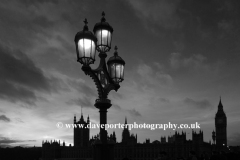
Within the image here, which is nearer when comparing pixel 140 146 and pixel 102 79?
pixel 102 79

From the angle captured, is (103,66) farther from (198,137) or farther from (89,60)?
(198,137)

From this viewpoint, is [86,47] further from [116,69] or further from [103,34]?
[116,69]

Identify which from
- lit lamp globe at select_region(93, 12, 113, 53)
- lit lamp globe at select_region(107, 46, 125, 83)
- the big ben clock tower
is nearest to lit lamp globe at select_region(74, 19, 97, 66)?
lit lamp globe at select_region(93, 12, 113, 53)

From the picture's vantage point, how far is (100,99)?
681 cm

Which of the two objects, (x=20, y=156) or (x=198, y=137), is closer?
(x=198, y=137)

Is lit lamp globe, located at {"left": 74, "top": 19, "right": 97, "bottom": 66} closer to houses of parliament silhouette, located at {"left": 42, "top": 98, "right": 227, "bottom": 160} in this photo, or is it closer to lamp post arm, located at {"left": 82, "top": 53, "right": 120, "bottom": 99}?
lamp post arm, located at {"left": 82, "top": 53, "right": 120, "bottom": 99}

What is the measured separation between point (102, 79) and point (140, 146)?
97.9m

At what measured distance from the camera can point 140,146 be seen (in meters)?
102

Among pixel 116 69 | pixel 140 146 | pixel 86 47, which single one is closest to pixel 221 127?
pixel 140 146

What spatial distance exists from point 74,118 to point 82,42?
119 m

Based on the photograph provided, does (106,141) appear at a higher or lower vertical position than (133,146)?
higher

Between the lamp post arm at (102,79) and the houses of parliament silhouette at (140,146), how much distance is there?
77759 mm

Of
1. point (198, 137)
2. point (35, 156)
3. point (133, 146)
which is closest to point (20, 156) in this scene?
point (35, 156)

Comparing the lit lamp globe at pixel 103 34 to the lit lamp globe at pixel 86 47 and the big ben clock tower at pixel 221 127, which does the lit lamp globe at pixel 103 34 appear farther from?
the big ben clock tower at pixel 221 127
